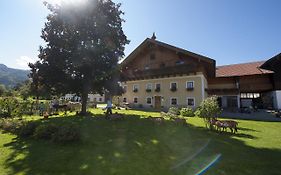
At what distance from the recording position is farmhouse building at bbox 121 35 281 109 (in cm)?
2891

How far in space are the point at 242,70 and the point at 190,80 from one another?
11.4 m

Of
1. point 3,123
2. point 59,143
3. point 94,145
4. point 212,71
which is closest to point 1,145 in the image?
point 59,143

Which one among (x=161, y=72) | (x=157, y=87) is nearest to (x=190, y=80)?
(x=161, y=72)

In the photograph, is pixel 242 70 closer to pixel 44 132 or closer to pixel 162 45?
pixel 162 45

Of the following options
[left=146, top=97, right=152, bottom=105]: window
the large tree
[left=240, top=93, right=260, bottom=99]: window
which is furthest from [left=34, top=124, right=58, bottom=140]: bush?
[left=240, top=93, right=260, bottom=99]: window

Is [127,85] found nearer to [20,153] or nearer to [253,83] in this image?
[253,83]

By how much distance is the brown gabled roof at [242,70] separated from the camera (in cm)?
3152

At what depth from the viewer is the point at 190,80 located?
96.8 ft

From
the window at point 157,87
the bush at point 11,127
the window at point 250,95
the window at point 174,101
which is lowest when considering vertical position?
the bush at point 11,127

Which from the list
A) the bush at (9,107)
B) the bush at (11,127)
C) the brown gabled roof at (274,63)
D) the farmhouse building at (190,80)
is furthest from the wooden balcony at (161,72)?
the brown gabled roof at (274,63)

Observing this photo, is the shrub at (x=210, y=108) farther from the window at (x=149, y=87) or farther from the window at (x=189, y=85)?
the window at (x=149, y=87)

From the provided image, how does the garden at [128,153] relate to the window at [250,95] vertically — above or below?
below

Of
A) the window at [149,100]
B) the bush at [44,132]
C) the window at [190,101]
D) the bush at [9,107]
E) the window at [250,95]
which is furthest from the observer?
the window at [250,95]

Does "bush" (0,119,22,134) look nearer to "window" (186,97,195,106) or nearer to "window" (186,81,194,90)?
"window" (186,97,195,106)
